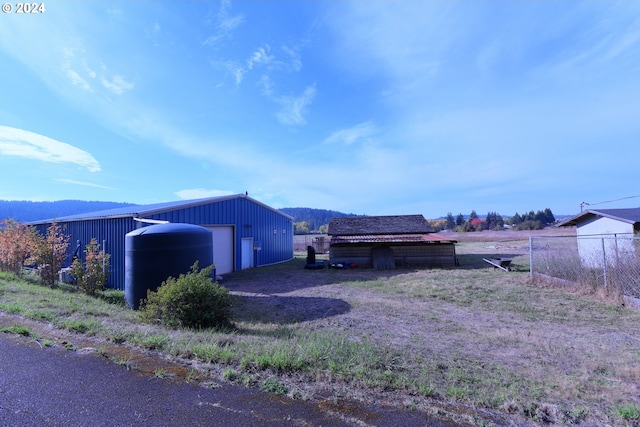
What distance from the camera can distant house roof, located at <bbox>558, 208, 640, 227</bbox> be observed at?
40.6ft

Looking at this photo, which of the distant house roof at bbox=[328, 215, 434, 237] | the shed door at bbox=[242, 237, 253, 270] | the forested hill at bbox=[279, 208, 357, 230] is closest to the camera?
the shed door at bbox=[242, 237, 253, 270]

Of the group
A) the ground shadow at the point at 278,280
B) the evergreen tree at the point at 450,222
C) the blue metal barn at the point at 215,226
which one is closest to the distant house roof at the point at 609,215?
the ground shadow at the point at 278,280

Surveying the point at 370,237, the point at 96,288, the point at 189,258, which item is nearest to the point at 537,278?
the point at 370,237

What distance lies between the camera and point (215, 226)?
613 inches

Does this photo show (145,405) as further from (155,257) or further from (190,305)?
(155,257)

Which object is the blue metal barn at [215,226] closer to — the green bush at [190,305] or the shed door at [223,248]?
the shed door at [223,248]

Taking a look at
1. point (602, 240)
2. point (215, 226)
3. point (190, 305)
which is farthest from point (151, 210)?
point (602, 240)

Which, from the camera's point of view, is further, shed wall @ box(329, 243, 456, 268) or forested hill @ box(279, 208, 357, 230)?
forested hill @ box(279, 208, 357, 230)

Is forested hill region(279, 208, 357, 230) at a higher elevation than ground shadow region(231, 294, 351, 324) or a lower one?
higher

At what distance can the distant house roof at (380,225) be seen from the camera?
21.8 m

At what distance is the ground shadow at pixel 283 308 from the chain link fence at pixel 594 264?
7.40 m

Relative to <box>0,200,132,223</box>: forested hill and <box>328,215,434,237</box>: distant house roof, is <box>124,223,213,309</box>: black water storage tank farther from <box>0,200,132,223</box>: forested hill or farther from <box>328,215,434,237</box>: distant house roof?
<box>0,200,132,223</box>: forested hill

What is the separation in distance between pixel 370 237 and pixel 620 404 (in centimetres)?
1741

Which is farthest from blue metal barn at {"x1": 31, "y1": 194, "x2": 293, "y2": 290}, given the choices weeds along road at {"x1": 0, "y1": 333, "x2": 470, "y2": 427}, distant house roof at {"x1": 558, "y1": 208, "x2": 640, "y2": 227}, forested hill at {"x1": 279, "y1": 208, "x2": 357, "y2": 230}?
forested hill at {"x1": 279, "y1": 208, "x2": 357, "y2": 230}
